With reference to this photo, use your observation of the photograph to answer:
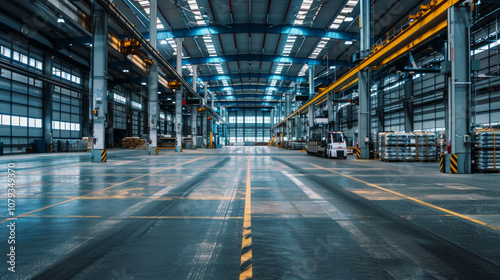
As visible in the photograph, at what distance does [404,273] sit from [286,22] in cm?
2748

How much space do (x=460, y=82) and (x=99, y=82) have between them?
1883 centimetres

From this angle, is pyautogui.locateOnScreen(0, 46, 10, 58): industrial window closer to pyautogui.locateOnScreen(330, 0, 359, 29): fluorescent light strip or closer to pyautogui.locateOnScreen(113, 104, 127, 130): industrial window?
pyautogui.locateOnScreen(113, 104, 127, 130): industrial window

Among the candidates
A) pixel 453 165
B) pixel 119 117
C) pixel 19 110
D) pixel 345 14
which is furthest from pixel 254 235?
pixel 119 117

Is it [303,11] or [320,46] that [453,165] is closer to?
[303,11]

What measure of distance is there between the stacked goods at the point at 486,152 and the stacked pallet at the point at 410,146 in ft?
18.8

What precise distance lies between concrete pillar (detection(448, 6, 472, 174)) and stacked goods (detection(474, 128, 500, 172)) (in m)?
0.84

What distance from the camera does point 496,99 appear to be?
2005 cm

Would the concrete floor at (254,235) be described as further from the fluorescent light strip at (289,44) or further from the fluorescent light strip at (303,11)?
the fluorescent light strip at (289,44)

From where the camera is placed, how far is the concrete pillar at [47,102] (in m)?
27.4

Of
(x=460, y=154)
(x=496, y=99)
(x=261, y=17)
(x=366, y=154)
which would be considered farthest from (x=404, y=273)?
(x=261, y=17)

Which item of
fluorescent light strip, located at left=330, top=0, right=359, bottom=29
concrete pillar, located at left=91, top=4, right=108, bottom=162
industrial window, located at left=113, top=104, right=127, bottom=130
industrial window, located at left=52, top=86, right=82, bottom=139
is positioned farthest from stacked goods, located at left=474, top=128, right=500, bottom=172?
industrial window, located at left=113, top=104, right=127, bottom=130

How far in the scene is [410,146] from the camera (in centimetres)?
1845

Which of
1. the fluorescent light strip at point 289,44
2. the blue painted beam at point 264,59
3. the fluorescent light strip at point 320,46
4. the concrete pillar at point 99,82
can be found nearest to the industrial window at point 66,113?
the blue painted beam at point 264,59

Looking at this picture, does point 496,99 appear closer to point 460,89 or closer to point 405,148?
point 405,148
